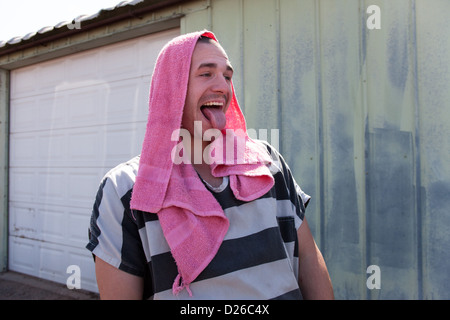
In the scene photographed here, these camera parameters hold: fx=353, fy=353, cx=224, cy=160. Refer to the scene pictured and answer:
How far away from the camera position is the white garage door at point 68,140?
14.6ft

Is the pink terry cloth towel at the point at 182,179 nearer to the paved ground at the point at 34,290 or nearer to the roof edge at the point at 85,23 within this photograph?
the roof edge at the point at 85,23

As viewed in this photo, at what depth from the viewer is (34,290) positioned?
4.87 m

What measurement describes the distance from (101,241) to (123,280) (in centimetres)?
16

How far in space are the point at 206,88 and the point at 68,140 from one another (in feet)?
13.8

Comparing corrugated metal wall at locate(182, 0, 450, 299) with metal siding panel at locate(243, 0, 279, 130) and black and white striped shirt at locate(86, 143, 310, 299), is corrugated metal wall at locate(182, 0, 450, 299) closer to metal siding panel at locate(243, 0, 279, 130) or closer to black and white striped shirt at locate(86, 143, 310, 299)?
metal siding panel at locate(243, 0, 279, 130)

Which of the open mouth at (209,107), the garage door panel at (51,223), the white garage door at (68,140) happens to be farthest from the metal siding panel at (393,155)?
the garage door panel at (51,223)

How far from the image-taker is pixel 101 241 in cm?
131

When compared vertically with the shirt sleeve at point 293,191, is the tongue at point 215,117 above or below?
above

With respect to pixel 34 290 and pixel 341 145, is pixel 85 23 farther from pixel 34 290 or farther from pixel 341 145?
pixel 34 290

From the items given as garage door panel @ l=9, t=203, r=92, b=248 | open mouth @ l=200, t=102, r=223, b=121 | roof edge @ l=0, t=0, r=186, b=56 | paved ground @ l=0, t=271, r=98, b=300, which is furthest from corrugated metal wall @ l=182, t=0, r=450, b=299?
paved ground @ l=0, t=271, r=98, b=300

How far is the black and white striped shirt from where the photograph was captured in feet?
4.31

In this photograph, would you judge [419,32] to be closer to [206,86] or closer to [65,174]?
[206,86]

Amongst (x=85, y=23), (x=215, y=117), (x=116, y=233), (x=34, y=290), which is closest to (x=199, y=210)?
(x=116, y=233)

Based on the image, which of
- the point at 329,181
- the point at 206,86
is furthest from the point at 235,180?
the point at 329,181
